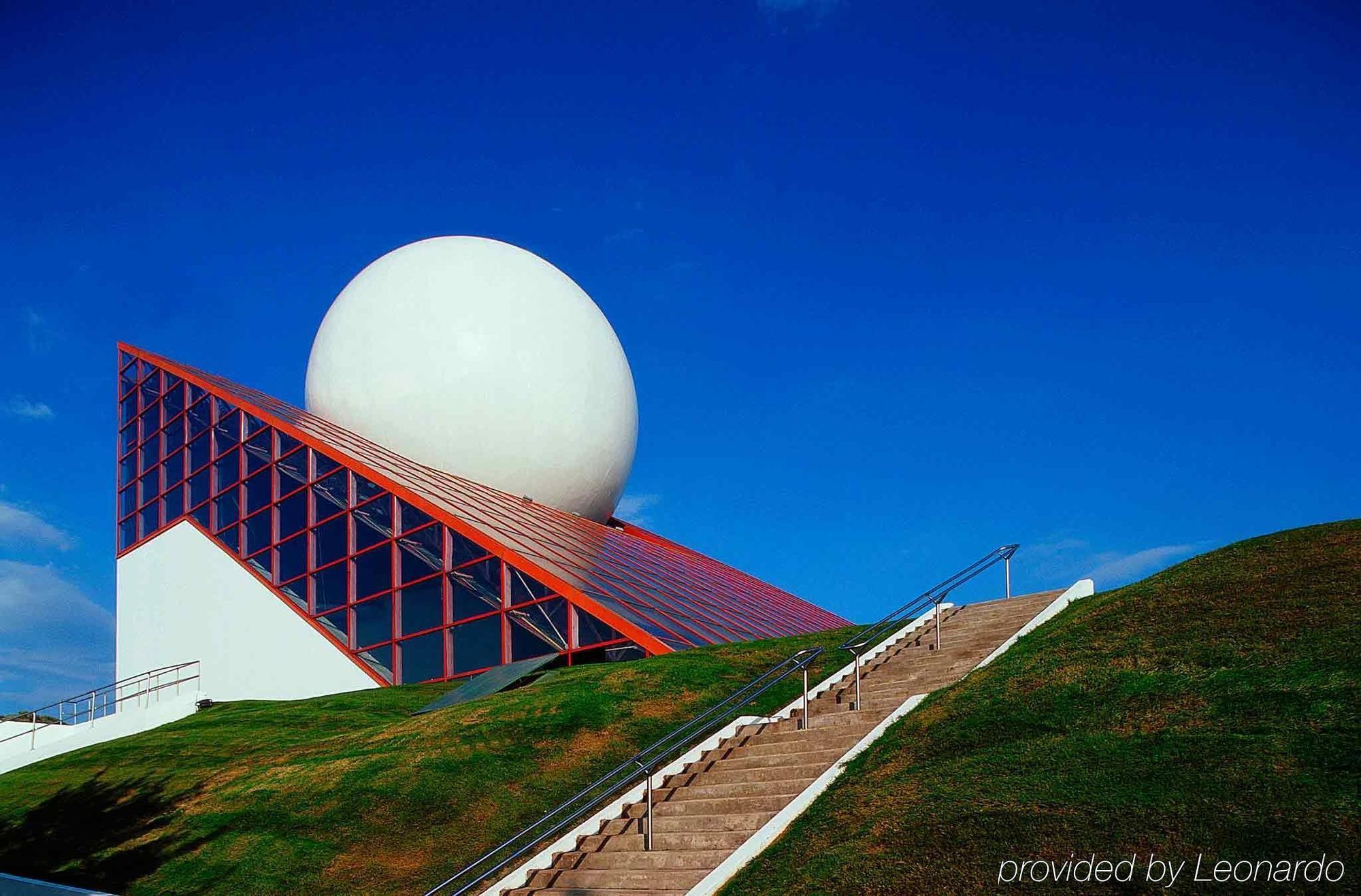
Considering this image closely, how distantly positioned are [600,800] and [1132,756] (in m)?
6.16

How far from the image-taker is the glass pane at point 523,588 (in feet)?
87.1

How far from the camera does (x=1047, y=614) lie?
59.1ft

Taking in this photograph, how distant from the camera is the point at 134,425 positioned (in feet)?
135

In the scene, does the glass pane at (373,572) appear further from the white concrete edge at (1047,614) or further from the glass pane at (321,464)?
the white concrete edge at (1047,614)

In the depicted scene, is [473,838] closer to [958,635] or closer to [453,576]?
[958,635]

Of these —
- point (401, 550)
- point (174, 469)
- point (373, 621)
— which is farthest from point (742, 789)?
point (174, 469)

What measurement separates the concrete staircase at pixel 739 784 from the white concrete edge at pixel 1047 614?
108mm

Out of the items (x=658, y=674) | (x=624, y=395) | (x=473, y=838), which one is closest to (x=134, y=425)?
(x=624, y=395)

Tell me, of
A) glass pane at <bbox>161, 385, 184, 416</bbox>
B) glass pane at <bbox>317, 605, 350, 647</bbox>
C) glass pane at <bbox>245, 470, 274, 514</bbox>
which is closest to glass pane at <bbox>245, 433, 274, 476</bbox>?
glass pane at <bbox>245, 470, 274, 514</bbox>

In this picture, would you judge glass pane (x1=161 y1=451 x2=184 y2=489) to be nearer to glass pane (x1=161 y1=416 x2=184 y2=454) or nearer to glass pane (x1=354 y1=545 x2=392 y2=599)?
glass pane (x1=161 y1=416 x2=184 y2=454)

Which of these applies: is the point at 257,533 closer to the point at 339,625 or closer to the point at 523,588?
the point at 339,625

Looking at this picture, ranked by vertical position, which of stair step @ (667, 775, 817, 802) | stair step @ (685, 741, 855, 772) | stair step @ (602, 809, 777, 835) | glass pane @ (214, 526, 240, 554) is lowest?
stair step @ (602, 809, 777, 835)

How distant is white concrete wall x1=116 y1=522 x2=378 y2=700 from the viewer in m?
30.4

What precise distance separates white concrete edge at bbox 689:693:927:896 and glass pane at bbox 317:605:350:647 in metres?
18.9
